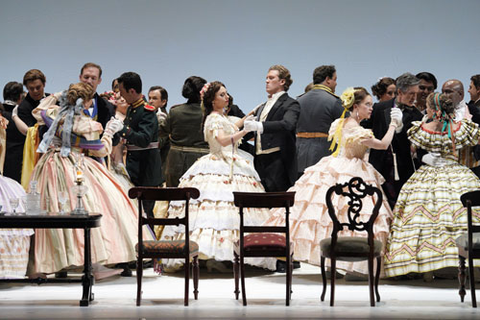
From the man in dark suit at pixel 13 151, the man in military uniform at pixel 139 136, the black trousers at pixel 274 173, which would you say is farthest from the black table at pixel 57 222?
the man in dark suit at pixel 13 151

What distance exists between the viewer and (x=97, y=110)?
6.21 metres

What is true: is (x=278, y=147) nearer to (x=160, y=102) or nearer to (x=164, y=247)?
(x=164, y=247)

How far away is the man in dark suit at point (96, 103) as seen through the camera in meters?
6.17

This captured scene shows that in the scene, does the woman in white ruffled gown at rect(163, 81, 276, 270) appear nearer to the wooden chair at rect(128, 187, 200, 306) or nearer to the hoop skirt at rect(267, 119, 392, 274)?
the hoop skirt at rect(267, 119, 392, 274)

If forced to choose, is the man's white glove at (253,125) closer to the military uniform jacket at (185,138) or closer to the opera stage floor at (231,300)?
the military uniform jacket at (185,138)

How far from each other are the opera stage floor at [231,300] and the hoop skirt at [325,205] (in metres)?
0.36

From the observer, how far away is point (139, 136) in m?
6.44

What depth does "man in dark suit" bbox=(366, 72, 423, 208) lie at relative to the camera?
20.3ft

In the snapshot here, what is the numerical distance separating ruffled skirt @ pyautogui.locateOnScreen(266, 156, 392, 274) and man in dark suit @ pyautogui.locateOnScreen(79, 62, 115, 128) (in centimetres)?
174

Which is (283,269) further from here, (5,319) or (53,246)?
(5,319)

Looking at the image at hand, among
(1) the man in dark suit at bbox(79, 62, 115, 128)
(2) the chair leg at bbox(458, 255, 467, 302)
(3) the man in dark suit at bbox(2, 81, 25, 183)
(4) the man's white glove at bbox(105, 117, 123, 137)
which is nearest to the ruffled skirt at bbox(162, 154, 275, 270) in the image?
(4) the man's white glove at bbox(105, 117, 123, 137)

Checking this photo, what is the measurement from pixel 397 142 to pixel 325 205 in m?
1.02

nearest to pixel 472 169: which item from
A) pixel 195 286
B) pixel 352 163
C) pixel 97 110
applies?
pixel 352 163

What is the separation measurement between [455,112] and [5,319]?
416 cm
